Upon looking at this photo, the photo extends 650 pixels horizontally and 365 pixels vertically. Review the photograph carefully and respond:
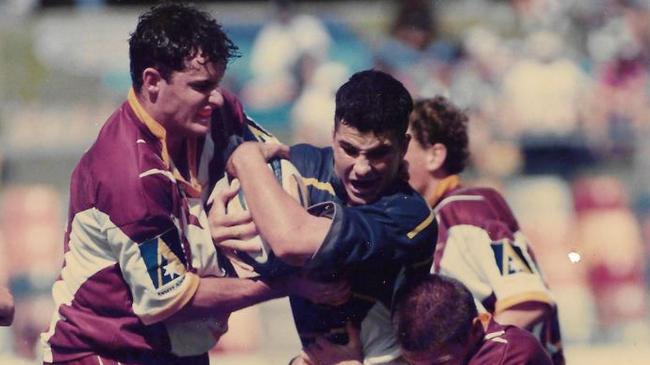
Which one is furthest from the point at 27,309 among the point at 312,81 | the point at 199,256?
the point at 199,256

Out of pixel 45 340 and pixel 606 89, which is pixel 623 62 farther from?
pixel 45 340

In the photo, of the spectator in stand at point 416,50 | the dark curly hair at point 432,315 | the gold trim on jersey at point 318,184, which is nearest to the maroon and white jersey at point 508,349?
the dark curly hair at point 432,315

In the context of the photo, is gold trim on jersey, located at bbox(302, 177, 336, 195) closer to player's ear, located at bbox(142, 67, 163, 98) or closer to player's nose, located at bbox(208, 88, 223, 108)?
player's nose, located at bbox(208, 88, 223, 108)

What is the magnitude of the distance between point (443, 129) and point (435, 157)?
0.11 m

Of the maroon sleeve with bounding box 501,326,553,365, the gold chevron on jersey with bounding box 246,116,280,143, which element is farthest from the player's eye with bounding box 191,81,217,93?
the maroon sleeve with bounding box 501,326,553,365

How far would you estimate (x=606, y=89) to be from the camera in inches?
439

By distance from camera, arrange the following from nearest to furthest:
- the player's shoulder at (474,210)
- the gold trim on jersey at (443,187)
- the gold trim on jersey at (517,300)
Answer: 1. the gold trim on jersey at (517,300)
2. the player's shoulder at (474,210)
3. the gold trim on jersey at (443,187)

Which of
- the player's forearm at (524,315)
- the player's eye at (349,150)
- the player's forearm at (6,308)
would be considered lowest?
the player's forearm at (524,315)

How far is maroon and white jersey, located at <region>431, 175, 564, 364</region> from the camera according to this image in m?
5.63

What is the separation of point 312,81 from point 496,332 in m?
6.14

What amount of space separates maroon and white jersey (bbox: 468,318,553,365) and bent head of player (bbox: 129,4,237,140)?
1.12 m

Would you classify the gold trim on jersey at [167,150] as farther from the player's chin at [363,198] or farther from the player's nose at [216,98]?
the player's chin at [363,198]

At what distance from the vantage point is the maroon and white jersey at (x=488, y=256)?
222 inches

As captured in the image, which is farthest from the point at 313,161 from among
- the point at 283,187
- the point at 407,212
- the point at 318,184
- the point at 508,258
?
the point at 508,258
